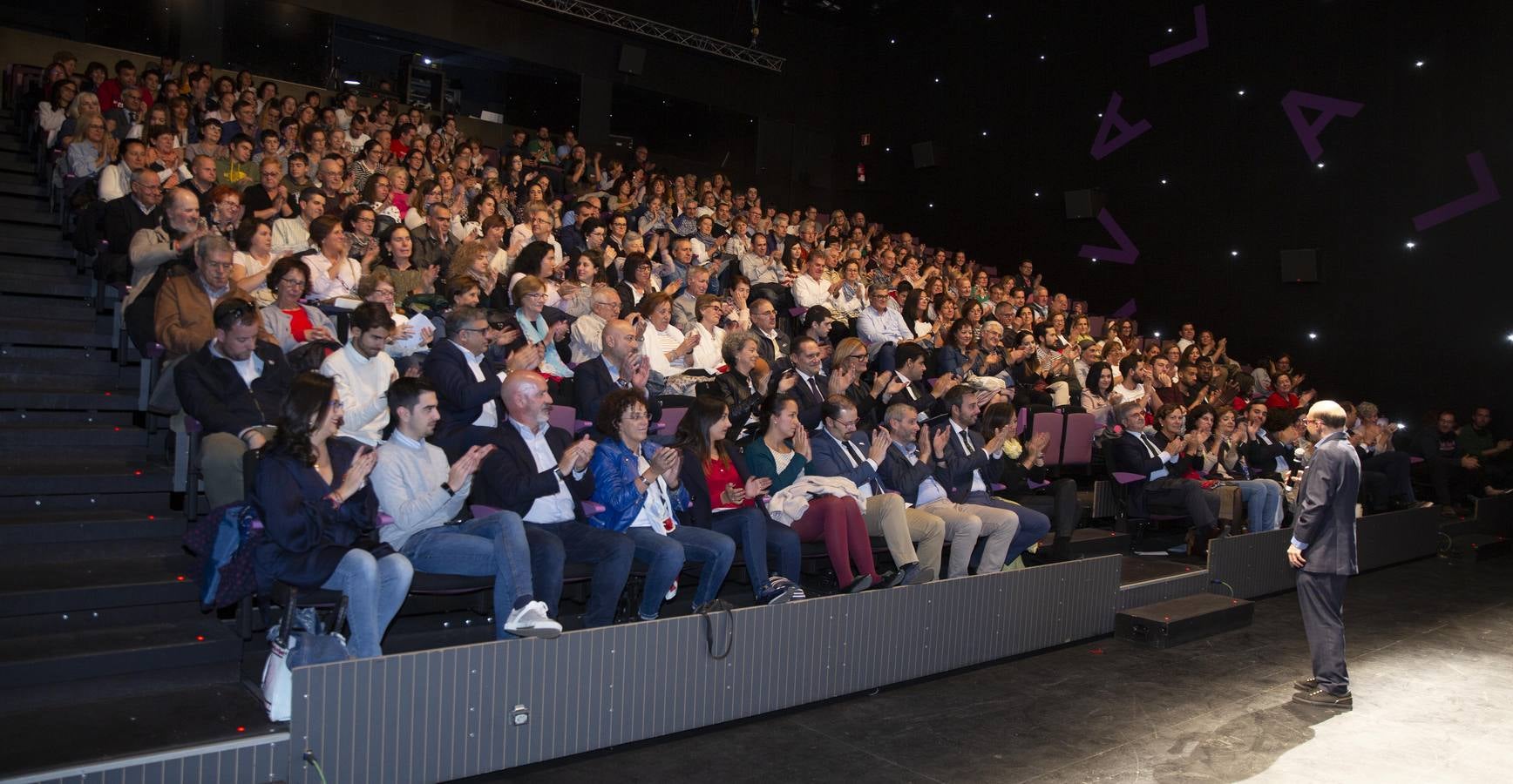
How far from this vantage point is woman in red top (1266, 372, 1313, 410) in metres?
9.75

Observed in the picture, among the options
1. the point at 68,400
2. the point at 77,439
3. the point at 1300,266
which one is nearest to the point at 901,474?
the point at 77,439

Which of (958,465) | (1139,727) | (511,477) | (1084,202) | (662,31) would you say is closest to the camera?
(511,477)

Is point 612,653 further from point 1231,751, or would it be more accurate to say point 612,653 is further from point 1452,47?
point 1452,47

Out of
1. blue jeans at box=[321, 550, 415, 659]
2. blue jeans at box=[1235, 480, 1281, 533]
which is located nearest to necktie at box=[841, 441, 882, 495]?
blue jeans at box=[321, 550, 415, 659]

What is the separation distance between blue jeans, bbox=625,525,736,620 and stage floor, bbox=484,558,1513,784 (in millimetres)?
577

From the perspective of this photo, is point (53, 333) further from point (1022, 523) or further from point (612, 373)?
point (1022, 523)

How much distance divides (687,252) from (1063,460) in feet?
9.50

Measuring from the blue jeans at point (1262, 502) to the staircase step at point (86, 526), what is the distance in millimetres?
6338

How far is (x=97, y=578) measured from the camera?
136 inches

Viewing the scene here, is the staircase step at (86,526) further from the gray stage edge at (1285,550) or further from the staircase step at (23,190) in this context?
the gray stage edge at (1285,550)

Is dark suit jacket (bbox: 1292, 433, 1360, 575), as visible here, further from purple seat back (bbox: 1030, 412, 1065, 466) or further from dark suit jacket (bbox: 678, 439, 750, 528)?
dark suit jacket (bbox: 678, 439, 750, 528)

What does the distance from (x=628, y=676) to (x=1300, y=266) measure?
949cm

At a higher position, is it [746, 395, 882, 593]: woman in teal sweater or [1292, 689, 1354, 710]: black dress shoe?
[746, 395, 882, 593]: woman in teal sweater

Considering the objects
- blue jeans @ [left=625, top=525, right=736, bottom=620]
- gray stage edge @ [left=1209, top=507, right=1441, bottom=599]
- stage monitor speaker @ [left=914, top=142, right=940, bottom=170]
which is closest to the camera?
blue jeans @ [left=625, top=525, right=736, bottom=620]
